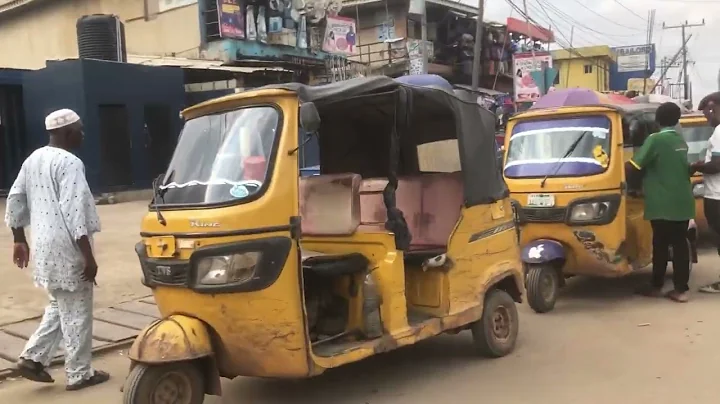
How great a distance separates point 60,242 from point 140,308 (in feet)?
8.94

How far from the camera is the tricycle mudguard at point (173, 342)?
13.3ft

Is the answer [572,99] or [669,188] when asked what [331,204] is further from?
[572,99]

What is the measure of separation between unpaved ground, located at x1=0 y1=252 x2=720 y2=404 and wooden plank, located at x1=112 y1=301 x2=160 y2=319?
1199 mm

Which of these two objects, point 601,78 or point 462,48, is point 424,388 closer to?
point 462,48

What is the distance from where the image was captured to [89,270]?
4.96m

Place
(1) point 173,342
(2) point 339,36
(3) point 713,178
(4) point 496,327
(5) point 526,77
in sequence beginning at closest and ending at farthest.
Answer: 1. (1) point 173,342
2. (4) point 496,327
3. (3) point 713,178
4. (5) point 526,77
5. (2) point 339,36

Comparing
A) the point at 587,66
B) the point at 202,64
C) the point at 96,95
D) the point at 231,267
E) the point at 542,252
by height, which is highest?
the point at 587,66

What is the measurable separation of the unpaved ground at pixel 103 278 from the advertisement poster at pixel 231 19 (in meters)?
9.94

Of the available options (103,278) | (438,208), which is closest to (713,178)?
(438,208)

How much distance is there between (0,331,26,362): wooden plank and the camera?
19.5 ft

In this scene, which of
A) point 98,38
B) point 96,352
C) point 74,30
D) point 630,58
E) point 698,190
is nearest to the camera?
point 96,352

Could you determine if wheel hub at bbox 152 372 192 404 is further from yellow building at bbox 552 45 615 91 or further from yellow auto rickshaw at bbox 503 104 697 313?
yellow building at bbox 552 45 615 91

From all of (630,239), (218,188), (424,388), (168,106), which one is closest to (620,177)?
(630,239)

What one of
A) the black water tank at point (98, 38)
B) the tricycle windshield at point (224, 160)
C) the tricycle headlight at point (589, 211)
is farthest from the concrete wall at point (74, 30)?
the tricycle windshield at point (224, 160)
